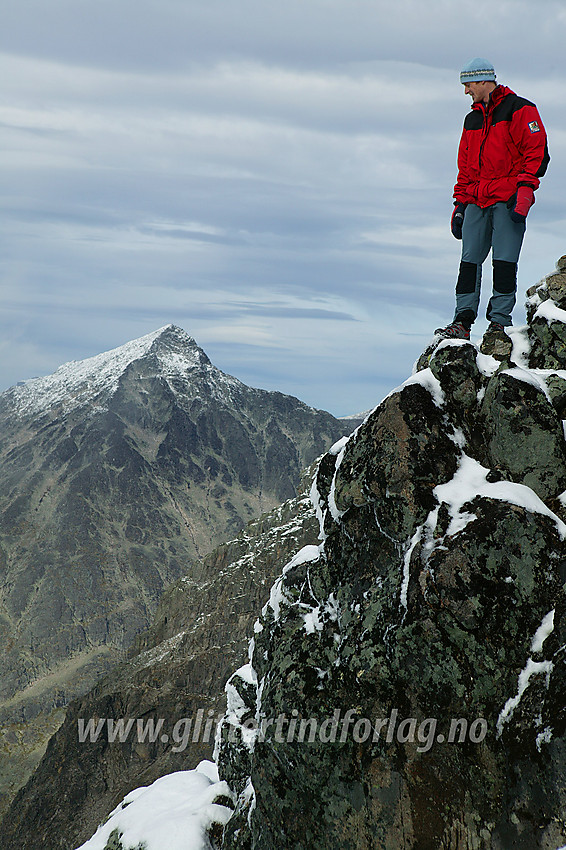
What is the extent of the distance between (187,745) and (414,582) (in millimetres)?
113275

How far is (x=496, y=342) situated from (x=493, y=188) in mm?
4060

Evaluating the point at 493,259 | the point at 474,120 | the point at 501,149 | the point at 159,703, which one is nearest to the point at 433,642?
the point at 493,259

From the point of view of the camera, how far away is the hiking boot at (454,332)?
1672 centimetres

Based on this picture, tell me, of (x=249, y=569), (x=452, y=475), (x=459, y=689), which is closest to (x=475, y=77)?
(x=452, y=475)

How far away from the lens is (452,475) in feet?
40.9

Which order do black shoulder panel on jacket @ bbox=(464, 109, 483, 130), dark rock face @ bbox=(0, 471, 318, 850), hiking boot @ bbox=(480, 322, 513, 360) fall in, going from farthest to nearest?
dark rock face @ bbox=(0, 471, 318, 850), hiking boot @ bbox=(480, 322, 513, 360), black shoulder panel on jacket @ bbox=(464, 109, 483, 130)

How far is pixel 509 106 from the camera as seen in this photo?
15.6 meters

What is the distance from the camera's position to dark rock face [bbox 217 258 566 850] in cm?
1027

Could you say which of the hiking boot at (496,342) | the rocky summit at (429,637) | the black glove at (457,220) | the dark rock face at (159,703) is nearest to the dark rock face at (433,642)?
the rocky summit at (429,637)

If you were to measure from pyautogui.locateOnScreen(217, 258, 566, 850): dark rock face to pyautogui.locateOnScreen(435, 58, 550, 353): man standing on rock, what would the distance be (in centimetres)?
341

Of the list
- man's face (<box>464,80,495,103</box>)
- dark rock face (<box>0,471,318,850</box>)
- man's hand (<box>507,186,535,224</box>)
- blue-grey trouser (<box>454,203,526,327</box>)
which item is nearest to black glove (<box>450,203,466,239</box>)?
blue-grey trouser (<box>454,203,526,327</box>)

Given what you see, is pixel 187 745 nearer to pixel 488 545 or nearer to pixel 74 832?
pixel 74 832

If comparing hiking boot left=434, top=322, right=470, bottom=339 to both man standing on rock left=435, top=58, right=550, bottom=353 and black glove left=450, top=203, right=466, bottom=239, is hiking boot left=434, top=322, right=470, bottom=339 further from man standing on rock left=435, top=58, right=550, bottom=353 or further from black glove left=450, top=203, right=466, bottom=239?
black glove left=450, top=203, right=466, bottom=239

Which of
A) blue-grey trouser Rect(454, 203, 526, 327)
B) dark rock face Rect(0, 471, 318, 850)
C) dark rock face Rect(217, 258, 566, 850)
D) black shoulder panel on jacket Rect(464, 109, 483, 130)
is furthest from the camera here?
dark rock face Rect(0, 471, 318, 850)
